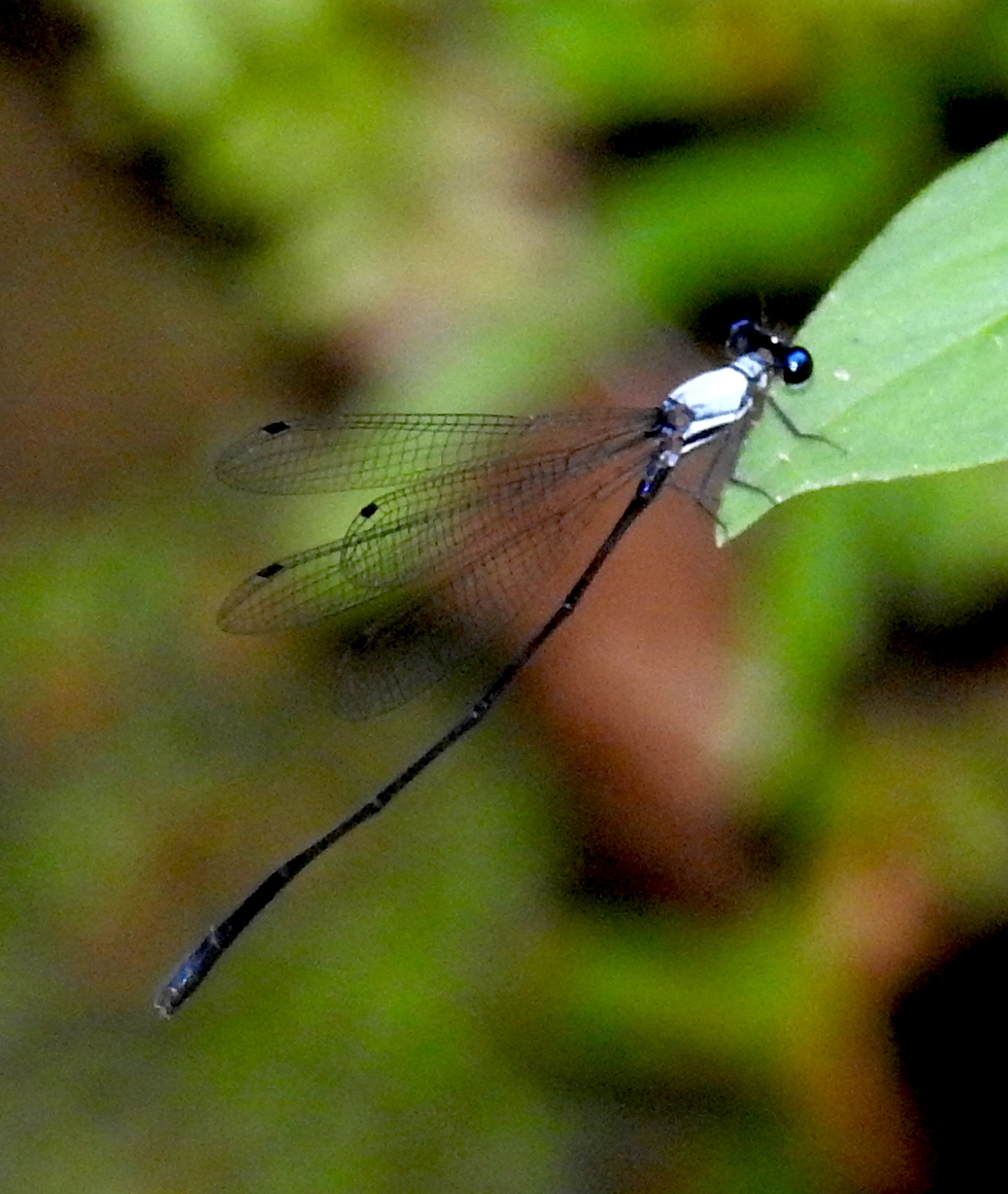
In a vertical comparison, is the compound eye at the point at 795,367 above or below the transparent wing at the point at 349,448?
below

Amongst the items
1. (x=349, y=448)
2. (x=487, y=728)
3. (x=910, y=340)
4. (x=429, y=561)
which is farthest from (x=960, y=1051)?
(x=910, y=340)

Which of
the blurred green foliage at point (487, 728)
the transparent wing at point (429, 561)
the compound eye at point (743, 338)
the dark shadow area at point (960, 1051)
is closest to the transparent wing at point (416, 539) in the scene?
the transparent wing at point (429, 561)

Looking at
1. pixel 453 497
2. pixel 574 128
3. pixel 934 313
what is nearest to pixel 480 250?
pixel 574 128

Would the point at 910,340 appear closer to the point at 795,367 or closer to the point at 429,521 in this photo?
the point at 795,367

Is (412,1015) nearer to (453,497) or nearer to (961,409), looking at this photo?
(453,497)

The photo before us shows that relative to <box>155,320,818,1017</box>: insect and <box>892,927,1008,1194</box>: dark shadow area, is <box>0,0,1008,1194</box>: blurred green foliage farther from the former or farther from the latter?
<box>155,320,818,1017</box>: insect

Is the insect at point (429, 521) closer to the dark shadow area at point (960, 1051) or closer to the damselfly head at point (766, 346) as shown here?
the damselfly head at point (766, 346)

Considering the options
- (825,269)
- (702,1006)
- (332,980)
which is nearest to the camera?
(825,269)
